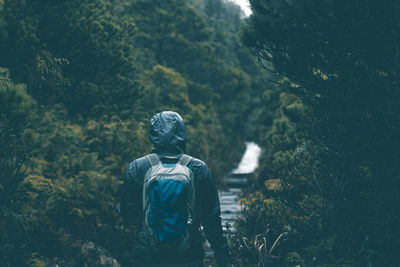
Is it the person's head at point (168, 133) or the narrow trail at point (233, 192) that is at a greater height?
the person's head at point (168, 133)

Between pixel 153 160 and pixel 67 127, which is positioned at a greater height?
pixel 153 160

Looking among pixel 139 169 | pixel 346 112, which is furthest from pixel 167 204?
pixel 346 112

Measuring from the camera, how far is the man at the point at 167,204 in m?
3.18

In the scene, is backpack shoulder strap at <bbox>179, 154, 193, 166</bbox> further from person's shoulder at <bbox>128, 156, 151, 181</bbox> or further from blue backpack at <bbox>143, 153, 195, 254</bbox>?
person's shoulder at <bbox>128, 156, 151, 181</bbox>

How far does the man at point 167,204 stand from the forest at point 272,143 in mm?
338

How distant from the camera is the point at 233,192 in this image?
17.8 m

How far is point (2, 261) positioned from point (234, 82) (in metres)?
22.6

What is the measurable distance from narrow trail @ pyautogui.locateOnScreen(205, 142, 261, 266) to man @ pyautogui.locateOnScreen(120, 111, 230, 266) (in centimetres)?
464

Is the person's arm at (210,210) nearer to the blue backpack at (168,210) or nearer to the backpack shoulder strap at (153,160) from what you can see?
the blue backpack at (168,210)

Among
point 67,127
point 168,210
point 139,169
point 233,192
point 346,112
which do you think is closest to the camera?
A: point 168,210

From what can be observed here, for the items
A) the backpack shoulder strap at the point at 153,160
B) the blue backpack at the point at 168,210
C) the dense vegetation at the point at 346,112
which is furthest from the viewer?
the dense vegetation at the point at 346,112

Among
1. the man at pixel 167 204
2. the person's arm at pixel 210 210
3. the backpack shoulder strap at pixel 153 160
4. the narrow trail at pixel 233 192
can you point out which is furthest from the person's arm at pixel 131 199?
the narrow trail at pixel 233 192

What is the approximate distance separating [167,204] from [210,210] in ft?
1.26

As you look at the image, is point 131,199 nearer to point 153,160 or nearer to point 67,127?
point 153,160
